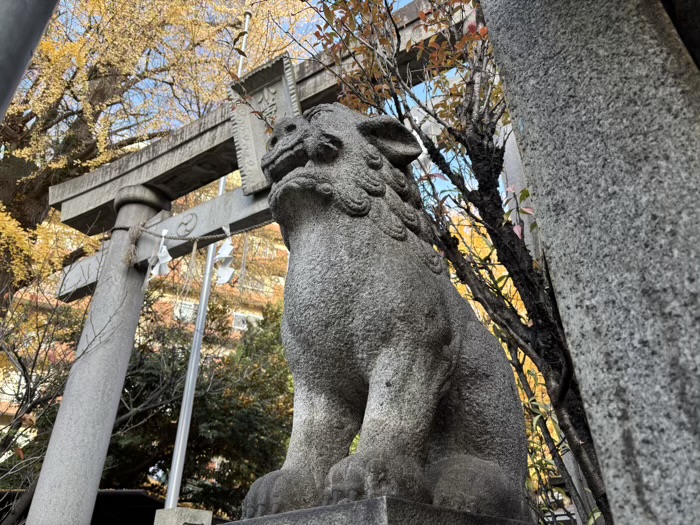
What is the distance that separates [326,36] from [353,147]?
1.57m

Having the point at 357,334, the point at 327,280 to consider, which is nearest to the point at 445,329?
the point at 357,334

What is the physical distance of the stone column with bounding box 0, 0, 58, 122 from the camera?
4.14 feet

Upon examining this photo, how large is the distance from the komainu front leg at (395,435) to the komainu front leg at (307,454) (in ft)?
0.56

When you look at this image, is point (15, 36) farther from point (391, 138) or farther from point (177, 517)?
point (177, 517)

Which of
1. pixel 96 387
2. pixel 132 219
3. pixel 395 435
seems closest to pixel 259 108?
pixel 132 219

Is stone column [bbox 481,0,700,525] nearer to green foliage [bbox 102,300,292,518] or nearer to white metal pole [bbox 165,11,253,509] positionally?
white metal pole [bbox 165,11,253,509]

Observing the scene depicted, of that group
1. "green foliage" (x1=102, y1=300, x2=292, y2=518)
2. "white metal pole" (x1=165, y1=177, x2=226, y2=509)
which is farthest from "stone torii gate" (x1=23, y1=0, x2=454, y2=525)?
"green foliage" (x1=102, y1=300, x2=292, y2=518)

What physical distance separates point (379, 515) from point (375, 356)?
46 cm

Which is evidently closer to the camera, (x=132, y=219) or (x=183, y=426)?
(x=183, y=426)

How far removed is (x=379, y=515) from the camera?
1.24 metres

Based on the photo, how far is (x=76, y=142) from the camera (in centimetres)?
A: 873

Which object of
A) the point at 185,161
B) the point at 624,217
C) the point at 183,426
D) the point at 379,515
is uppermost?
the point at 185,161

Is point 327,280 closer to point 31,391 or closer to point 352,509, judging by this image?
point 352,509

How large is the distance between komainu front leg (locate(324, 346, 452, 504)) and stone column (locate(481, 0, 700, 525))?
2.24ft
